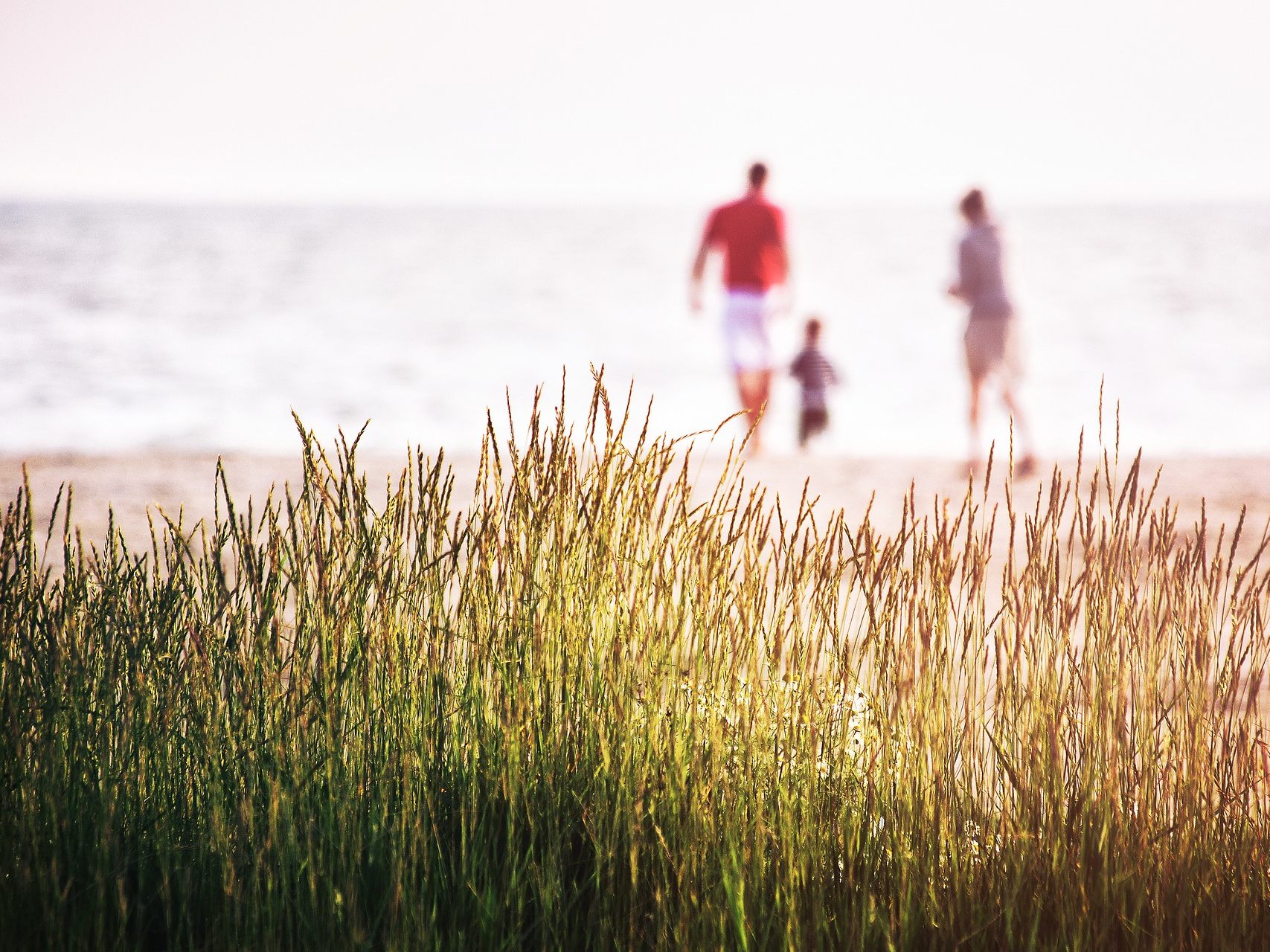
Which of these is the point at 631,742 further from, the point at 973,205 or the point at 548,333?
the point at 548,333

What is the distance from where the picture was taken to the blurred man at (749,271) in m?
8.52

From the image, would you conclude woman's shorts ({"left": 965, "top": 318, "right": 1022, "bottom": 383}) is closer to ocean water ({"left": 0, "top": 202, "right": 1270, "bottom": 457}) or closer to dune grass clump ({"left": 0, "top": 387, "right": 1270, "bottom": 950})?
ocean water ({"left": 0, "top": 202, "right": 1270, "bottom": 457})

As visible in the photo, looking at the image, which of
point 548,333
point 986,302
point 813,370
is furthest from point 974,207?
point 548,333

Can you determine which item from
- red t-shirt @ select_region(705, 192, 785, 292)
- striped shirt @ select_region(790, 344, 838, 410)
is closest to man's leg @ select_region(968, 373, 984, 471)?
striped shirt @ select_region(790, 344, 838, 410)

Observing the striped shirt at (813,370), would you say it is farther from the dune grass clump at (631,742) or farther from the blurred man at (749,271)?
the dune grass clump at (631,742)

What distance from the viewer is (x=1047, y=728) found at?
6.52 feet

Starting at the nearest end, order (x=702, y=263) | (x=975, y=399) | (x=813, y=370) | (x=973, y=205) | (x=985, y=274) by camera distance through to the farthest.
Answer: (x=973, y=205) < (x=985, y=274) < (x=975, y=399) < (x=702, y=263) < (x=813, y=370)

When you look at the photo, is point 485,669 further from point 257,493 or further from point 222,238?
point 222,238

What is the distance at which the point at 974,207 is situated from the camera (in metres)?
7.65

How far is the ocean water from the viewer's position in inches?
615

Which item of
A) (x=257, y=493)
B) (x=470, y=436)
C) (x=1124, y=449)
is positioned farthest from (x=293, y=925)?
(x=470, y=436)

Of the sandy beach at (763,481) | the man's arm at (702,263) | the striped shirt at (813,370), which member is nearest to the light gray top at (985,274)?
the sandy beach at (763,481)

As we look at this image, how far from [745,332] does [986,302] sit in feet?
5.78

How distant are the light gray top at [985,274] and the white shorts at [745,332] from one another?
1.52 m
